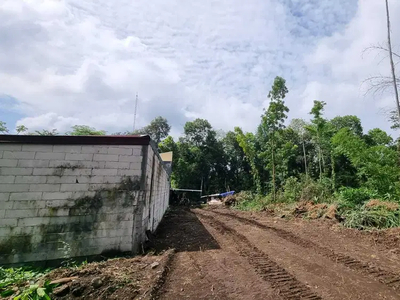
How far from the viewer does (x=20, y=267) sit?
12.7 feet

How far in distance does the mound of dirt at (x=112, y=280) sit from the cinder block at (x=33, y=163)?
2.11 m

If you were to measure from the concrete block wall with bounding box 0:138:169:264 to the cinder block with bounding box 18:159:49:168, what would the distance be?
2cm

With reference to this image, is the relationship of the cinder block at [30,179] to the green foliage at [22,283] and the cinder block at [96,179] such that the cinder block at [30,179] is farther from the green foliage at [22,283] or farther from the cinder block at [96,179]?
the green foliage at [22,283]

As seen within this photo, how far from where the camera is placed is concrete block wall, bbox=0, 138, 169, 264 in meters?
4.06

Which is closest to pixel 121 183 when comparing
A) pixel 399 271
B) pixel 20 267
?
pixel 20 267

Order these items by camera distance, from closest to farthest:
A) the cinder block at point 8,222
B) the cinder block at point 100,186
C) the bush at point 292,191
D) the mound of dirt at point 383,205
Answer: the cinder block at point 8,222 < the cinder block at point 100,186 < the mound of dirt at point 383,205 < the bush at point 292,191

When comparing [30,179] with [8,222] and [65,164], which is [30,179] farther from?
[8,222]

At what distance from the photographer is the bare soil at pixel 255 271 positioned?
2840 millimetres

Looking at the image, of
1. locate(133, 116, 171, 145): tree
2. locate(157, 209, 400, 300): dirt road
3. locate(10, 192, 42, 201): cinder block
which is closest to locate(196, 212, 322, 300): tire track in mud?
locate(157, 209, 400, 300): dirt road

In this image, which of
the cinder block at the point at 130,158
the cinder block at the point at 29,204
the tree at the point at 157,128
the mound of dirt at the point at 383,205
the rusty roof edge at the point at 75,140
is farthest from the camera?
the tree at the point at 157,128

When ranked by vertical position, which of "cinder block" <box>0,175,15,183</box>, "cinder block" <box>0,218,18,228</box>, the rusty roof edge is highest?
the rusty roof edge

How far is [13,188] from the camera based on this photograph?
4176mm

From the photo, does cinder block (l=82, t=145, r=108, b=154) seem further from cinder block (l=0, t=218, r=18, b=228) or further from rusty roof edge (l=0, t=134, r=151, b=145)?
cinder block (l=0, t=218, r=18, b=228)

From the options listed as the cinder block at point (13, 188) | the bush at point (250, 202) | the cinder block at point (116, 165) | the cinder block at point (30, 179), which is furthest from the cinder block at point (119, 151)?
the bush at point (250, 202)
